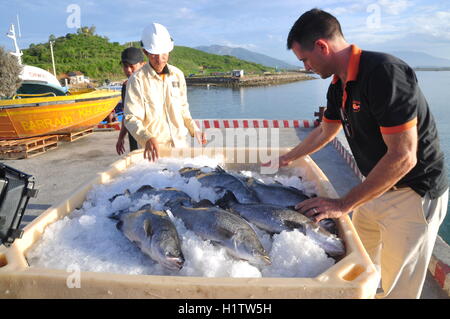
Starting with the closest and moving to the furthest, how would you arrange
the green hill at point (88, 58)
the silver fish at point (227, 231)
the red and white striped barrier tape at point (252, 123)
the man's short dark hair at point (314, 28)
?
the silver fish at point (227, 231) < the man's short dark hair at point (314, 28) < the red and white striped barrier tape at point (252, 123) < the green hill at point (88, 58)

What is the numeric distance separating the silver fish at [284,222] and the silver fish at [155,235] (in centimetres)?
47

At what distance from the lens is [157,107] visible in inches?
136

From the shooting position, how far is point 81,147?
8773mm

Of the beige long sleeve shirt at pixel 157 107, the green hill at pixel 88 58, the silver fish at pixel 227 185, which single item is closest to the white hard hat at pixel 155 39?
the beige long sleeve shirt at pixel 157 107

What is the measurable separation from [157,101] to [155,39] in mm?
686

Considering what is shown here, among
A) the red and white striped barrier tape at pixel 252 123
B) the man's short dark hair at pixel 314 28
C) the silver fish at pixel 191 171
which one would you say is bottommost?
the red and white striped barrier tape at pixel 252 123

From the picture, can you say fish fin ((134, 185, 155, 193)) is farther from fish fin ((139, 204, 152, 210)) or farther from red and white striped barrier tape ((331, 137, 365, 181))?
red and white striped barrier tape ((331, 137, 365, 181))

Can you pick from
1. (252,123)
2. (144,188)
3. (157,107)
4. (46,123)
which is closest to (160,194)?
(144,188)

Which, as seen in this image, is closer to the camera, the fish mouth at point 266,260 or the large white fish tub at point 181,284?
the large white fish tub at point 181,284

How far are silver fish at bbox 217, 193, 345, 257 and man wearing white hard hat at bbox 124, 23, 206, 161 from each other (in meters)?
1.24

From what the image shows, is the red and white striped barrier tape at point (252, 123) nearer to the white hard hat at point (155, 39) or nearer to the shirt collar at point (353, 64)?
the white hard hat at point (155, 39)

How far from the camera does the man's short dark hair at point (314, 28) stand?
1787 millimetres

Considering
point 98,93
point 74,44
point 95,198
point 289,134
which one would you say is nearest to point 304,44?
point 95,198

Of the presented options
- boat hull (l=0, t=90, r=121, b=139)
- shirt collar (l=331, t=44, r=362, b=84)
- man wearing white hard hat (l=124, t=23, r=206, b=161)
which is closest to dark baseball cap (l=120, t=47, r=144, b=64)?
man wearing white hard hat (l=124, t=23, r=206, b=161)
